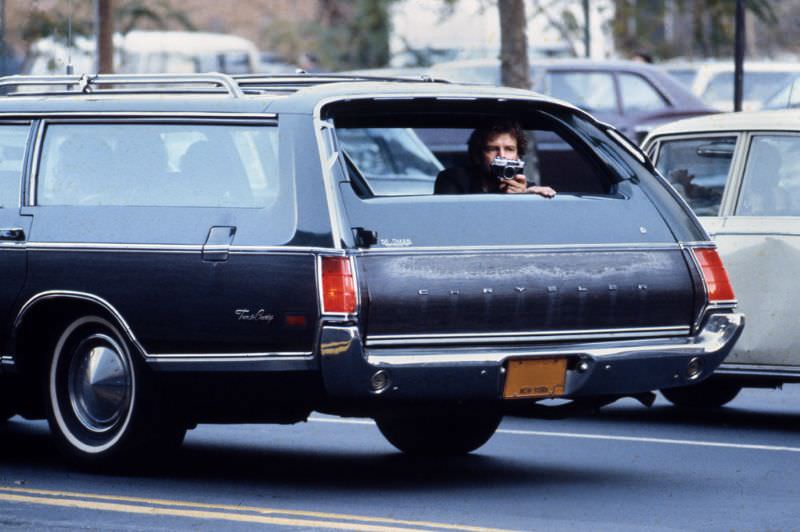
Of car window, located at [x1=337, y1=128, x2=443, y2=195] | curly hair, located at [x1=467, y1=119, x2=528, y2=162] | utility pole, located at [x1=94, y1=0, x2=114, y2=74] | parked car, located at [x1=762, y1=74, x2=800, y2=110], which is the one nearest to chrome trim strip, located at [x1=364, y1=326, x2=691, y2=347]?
curly hair, located at [x1=467, y1=119, x2=528, y2=162]

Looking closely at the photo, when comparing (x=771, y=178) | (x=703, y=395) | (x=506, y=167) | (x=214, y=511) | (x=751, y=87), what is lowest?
(x=703, y=395)

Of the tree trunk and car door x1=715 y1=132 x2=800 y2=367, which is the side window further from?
the tree trunk

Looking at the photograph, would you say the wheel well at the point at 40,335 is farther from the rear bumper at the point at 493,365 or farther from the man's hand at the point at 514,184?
the man's hand at the point at 514,184

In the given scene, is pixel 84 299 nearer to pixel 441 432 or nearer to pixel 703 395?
pixel 441 432

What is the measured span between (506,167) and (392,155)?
24.8 feet

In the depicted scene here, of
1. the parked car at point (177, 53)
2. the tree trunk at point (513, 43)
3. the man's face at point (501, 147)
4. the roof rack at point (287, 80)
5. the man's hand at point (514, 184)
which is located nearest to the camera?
the roof rack at point (287, 80)

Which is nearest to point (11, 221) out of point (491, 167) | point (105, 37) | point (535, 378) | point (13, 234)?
point (13, 234)

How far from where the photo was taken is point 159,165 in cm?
817

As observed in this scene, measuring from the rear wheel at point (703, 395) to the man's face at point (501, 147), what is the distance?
270cm

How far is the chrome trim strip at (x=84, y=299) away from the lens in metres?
7.94

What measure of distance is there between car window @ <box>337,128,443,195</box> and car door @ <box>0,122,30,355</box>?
6.95 metres

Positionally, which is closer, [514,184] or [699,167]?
[514,184]

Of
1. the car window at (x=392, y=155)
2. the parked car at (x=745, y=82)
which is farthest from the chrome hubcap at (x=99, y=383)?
the parked car at (x=745, y=82)

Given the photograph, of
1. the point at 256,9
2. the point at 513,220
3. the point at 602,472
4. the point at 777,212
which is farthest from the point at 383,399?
the point at 256,9
